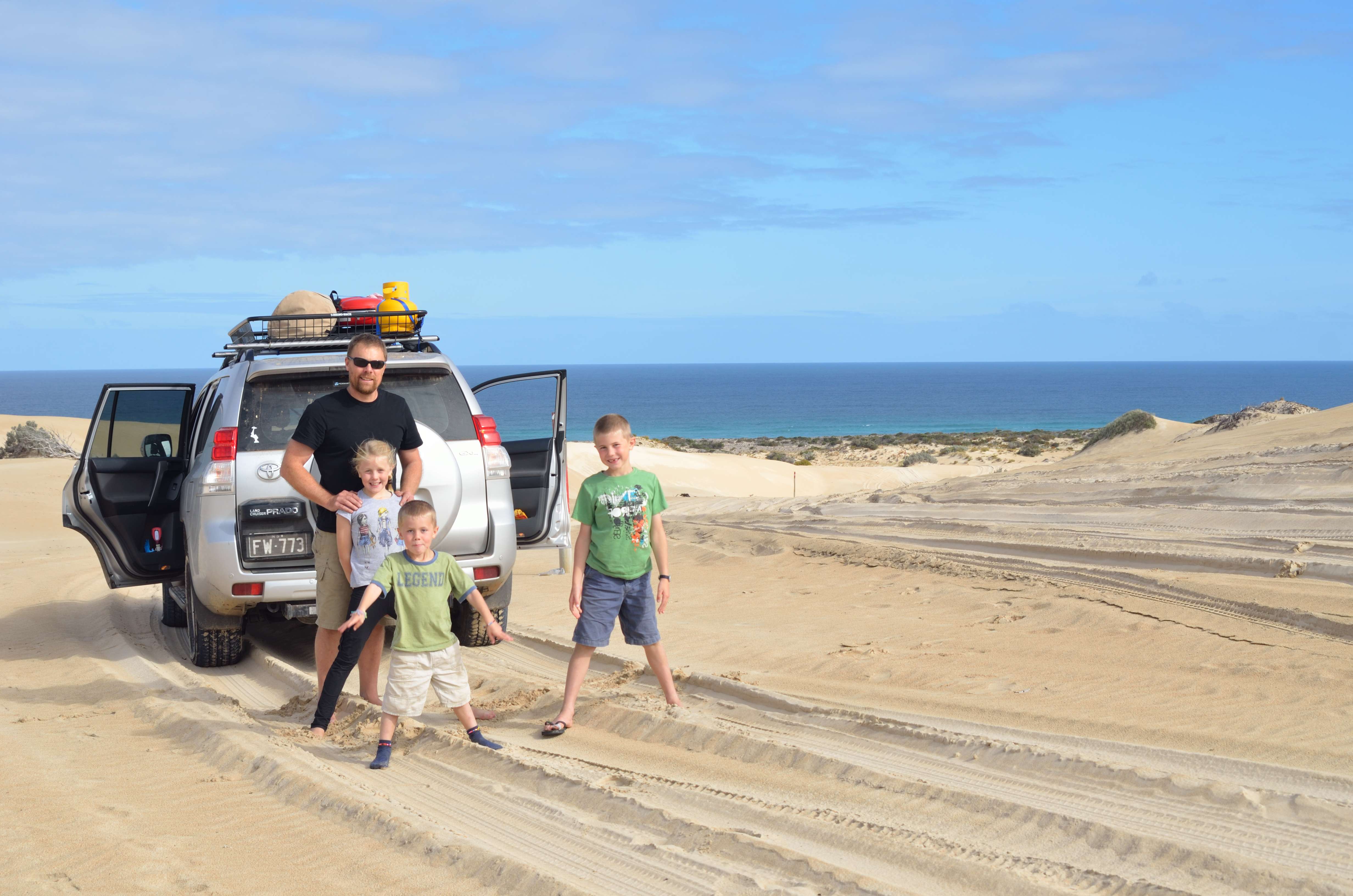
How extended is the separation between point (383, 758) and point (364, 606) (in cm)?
69

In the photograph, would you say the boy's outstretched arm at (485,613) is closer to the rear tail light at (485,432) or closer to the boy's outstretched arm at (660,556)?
the boy's outstretched arm at (660,556)

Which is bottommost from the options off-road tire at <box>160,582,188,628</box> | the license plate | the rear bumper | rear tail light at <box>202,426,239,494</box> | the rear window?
off-road tire at <box>160,582,188,628</box>

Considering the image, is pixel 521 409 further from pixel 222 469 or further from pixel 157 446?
pixel 222 469

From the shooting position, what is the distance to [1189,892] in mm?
3383

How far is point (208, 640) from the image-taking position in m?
7.03

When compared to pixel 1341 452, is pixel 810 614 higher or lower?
lower

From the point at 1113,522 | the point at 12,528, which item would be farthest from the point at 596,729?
the point at 12,528

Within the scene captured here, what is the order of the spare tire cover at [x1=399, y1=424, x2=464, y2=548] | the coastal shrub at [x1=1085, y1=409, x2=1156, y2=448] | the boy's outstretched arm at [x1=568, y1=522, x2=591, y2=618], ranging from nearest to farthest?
the boy's outstretched arm at [x1=568, y1=522, x2=591, y2=618]
the spare tire cover at [x1=399, y1=424, x2=464, y2=548]
the coastal shrub at [x1=1085, y1=409, x2=1156, y2=448]

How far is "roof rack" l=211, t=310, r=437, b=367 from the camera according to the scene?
23.9ft

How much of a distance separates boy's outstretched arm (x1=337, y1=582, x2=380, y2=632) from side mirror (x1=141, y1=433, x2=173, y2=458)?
3.58 meters

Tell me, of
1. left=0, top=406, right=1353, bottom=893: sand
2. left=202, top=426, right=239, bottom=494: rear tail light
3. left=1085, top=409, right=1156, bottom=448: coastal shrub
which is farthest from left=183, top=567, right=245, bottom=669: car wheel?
left=1085, top=409, right=1156, bottom=448: coastal shrub

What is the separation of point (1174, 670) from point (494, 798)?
412 centimetres

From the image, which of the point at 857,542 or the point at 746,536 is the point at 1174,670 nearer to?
the point at 857,542

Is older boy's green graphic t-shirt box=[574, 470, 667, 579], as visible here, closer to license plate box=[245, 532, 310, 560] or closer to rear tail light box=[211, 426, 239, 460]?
license plate box=[245, 532, 310, 560]
